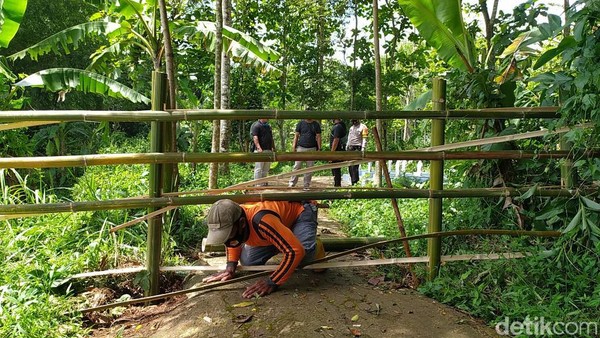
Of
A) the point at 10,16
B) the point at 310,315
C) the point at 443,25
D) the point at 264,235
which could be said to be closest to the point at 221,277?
the point at 264,235

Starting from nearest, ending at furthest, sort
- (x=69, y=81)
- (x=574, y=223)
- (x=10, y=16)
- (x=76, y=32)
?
(x=574, y=223) < (x=10, y=16) < (x=69, y=81) < (x=76, y=32)

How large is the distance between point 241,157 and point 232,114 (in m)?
→ 0.30

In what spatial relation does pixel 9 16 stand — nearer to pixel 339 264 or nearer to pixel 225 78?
pixel 225 78

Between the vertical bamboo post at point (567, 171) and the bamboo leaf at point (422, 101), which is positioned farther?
the bamboo leaf at point (422, 101)

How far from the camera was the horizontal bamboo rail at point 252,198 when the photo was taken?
8.98 feet

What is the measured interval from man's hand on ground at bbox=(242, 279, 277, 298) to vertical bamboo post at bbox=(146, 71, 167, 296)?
722 mm

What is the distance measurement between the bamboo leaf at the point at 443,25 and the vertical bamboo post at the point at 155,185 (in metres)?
2.45

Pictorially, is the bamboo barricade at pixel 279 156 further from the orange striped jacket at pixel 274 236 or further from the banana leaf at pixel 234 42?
the banana leaf at pixel 234 42

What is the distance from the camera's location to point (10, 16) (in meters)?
A: 4.14

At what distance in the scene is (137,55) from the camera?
8773 millimetres

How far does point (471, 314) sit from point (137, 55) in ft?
27.5

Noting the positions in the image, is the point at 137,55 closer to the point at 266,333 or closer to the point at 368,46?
the point at 368,46

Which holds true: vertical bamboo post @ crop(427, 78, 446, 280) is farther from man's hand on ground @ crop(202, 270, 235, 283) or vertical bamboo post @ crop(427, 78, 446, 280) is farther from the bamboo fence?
man's hand on ground @ crop(202, 270, 235, 283)

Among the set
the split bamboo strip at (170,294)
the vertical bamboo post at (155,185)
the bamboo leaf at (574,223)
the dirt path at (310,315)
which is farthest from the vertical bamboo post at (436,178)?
the vertical bamboo post at (155,185)
